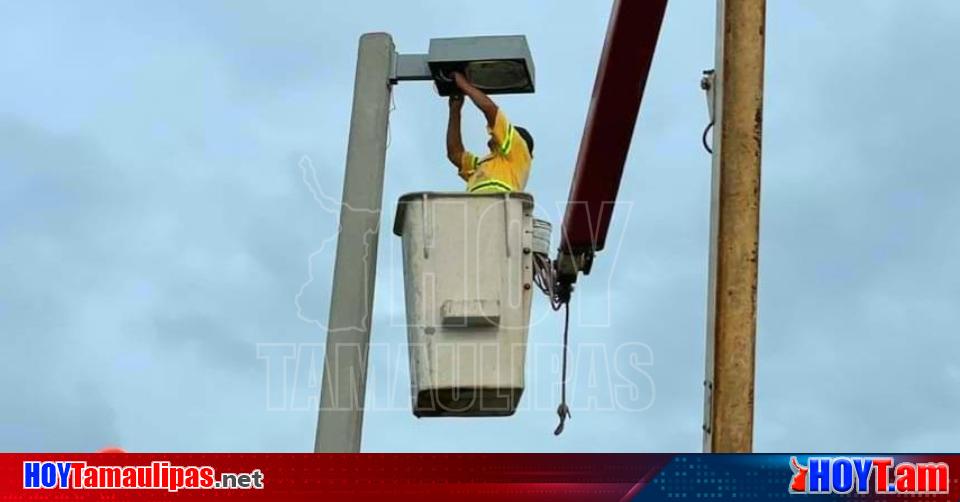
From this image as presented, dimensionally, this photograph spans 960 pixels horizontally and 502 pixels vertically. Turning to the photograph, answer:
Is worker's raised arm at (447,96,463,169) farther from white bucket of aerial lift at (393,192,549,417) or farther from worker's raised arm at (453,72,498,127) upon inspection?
white bucket of aerial lift at (393,192,549,417)

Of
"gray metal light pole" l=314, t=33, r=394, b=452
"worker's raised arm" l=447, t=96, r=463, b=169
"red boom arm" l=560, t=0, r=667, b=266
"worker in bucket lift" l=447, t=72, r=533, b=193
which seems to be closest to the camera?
"gray metal light pole" l=314, t=33, r=394, b=452

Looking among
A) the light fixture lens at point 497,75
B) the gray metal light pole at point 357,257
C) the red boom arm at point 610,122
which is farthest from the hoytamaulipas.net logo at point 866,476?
the red boom arm at point 610,122

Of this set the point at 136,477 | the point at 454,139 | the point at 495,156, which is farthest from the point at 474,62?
the point at 136,477

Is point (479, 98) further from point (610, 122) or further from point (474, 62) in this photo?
point (610, 122)

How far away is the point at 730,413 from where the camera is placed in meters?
5.69

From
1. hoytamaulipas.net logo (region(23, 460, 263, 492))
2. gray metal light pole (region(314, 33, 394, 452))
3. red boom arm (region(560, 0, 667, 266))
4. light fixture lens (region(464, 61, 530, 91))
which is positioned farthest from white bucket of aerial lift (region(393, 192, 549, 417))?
red boom arm (region(560, 0, 667, 266))

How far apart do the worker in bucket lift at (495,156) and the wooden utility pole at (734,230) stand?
1.11 meters

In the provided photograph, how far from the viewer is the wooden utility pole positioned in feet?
18.7

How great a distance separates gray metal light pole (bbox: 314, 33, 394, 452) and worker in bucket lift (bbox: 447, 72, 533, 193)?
23.0 inches

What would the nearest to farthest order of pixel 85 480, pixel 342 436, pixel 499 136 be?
1. pixel 342 436
2. pixel 85 480
3. pixel 499 136

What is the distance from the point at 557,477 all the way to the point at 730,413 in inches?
26.2

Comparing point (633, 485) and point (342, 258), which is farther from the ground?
point (342, 258)

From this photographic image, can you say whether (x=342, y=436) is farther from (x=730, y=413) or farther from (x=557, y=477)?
(x=730, y=413)

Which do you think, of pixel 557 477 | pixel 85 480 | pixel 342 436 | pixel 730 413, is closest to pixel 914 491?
pixel 730 413
